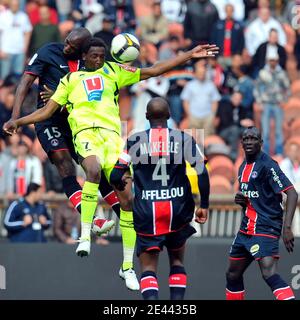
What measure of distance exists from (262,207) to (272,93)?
8299 millimetres

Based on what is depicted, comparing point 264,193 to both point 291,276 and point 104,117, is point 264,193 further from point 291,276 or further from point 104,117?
point 291,276

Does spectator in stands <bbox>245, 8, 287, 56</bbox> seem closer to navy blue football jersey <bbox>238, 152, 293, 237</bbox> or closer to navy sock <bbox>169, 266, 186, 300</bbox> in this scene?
navy blue football jersey <bbox>238, 152, 293, 237</bbox>

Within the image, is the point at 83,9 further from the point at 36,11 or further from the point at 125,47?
the point at 125,47

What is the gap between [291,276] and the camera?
1694cm

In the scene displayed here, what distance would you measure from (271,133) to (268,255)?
793 centimetres

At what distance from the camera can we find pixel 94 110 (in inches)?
551

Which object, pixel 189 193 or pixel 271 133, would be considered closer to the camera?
pixel 189 193

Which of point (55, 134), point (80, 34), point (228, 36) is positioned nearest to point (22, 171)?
point (228, 36)

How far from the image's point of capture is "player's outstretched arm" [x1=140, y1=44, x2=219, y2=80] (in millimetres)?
13945

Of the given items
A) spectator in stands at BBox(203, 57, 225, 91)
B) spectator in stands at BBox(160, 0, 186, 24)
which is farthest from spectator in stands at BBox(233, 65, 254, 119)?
spectator in stands at BBox(160, 0, 186, 24)

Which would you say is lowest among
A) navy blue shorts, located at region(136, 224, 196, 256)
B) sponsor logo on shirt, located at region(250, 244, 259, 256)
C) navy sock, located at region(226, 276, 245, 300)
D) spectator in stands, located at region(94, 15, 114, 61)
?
navy sock, located at region(226, 276, 245, 300)

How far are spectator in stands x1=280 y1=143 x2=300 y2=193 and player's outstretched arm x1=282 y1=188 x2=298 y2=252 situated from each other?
6.22m
